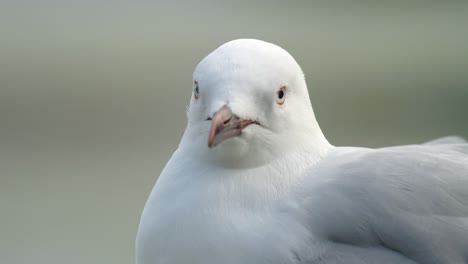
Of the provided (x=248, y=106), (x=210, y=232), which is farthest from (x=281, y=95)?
(x=210, y=232)

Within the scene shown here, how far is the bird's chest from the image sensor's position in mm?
864

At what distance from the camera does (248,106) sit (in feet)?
2.88

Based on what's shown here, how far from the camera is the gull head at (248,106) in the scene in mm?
873

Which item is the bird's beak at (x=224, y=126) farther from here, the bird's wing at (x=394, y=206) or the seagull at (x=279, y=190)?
the bird's wing at (x=394, y=206)

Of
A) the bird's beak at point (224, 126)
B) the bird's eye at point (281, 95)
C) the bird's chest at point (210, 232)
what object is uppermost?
the bird's eye at point (281, 95)

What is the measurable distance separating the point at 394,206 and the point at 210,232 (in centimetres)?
21

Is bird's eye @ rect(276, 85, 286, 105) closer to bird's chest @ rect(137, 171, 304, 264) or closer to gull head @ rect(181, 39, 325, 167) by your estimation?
gull head @ rect(181, 39, 325, 167)

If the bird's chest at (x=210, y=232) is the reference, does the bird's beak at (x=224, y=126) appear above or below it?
above

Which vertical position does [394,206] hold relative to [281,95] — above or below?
below

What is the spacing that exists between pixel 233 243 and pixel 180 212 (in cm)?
9

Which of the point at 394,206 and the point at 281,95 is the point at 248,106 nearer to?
the point at 281,95

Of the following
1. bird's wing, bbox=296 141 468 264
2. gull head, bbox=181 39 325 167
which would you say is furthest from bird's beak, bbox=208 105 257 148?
bird's wing, bbox=296 141 468 264

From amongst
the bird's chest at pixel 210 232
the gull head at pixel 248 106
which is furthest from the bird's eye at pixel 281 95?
the bird's chest at pixel 210 232

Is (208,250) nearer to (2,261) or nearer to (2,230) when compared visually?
(2,261)
